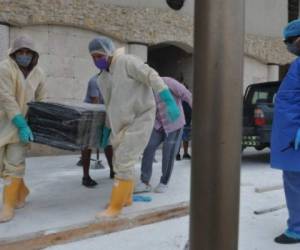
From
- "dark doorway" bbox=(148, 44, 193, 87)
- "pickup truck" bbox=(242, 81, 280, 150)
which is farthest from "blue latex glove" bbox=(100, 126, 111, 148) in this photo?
"dark doorway" bbox=(148, 44, 193, 87)

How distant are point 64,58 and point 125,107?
5.03m

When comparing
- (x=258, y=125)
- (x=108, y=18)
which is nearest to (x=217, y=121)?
(x=258, y=125)

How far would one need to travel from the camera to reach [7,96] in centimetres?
383

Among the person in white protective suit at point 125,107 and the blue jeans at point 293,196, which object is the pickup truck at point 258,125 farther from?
the blue jeans at point 293,196

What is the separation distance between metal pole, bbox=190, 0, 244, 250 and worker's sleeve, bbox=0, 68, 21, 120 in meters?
2.61

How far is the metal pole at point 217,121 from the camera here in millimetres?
1549

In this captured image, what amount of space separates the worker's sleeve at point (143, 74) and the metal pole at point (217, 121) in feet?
7.60

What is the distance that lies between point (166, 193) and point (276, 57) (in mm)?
8840

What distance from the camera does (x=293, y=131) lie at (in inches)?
124

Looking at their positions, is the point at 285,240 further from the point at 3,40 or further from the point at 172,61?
the point at 172,61

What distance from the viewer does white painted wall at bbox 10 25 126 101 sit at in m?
8.29

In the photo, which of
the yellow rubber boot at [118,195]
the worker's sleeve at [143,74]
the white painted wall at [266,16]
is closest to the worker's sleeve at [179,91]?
the worker's sleeve at [143,74]

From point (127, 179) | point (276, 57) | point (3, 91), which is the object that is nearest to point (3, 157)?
point (3, 91)

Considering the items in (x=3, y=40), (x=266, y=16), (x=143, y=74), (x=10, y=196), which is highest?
(x=266, y=16)
